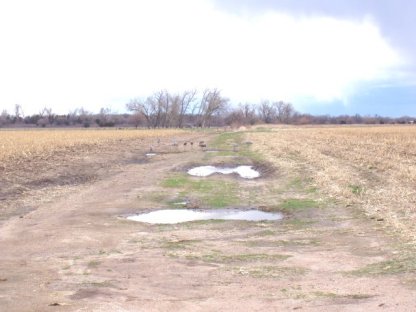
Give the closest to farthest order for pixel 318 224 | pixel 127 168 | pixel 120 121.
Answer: pixel 318 224, pixel 127 168, pixel 120 121

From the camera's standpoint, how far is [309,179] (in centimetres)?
1817

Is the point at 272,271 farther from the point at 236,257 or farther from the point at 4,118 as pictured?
the point at 4,118

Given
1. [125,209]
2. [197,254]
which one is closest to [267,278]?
[197,254]

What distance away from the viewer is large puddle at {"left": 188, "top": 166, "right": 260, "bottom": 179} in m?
21.6

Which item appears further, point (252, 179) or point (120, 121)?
point (120, 121)

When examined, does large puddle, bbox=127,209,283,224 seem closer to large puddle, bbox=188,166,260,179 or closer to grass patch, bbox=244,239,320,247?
grass patch, bbox=244,239,320,247

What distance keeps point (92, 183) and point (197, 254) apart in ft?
37.4

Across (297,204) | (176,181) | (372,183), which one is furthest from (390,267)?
(176,181)

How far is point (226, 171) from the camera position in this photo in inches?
915

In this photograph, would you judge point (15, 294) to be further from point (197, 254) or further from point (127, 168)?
point (127, 168)

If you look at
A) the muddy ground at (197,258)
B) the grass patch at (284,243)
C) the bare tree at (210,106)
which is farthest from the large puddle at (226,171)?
the bare tree at (210,106)

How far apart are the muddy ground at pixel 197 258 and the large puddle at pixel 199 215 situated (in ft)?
1.47

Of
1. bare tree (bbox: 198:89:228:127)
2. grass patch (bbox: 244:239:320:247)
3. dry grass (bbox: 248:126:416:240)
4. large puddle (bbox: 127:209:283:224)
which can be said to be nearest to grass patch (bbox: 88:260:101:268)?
grass patch (bbox: 244:239:320:247)

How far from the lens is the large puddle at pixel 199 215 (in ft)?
39.5
